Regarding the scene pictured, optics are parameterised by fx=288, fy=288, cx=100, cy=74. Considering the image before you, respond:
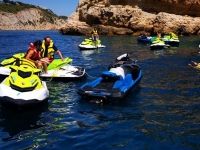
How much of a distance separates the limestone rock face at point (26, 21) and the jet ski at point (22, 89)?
116247mm

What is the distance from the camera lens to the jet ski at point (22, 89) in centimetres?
780

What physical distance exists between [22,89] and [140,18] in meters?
42.5

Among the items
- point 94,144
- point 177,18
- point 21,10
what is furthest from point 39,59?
point 21,10

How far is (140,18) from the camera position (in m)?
48.5

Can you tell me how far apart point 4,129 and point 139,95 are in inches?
195

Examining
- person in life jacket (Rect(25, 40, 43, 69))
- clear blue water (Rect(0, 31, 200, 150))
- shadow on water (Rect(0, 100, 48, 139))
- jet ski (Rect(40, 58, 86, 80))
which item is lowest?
clear blue water (Rect(0, 31, 200, 150))

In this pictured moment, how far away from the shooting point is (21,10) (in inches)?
5404

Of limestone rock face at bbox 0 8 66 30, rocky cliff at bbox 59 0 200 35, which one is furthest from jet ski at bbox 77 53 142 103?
limestone rock face at bbox 0 8 66 30

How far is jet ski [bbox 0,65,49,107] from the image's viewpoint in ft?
25.6

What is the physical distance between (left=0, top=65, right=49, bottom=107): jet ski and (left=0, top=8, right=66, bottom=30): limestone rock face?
116247 millimetres

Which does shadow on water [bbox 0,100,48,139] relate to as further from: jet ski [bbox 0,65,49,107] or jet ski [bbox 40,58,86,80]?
jet ski [bbox 40,58,86,80]

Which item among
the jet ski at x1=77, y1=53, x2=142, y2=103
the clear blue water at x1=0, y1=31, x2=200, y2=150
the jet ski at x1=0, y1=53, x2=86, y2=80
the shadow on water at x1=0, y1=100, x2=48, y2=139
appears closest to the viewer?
the clear blue water at x1=0, y1=31, x2=200, y2=150

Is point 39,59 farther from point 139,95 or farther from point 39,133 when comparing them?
point 39,133

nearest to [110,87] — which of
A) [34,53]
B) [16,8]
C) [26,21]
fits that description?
[34,53]
